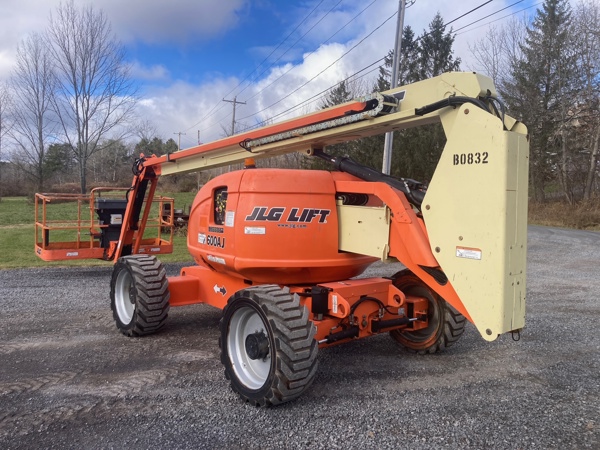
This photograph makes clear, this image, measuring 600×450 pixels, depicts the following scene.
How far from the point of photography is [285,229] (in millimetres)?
4699

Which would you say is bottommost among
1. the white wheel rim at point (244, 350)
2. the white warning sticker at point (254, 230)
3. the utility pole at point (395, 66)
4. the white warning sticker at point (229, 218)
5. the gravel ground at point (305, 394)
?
the gravel ground at point (305, 394)

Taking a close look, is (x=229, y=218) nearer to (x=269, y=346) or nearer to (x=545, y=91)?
(x=269, y=346)

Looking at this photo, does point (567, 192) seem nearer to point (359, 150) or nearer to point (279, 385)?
point (359, 150)

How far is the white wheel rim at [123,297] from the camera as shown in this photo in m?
6.28

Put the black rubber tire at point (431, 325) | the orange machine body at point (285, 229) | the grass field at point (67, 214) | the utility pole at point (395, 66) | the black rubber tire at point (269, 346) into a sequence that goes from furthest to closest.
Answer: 1. the utility pole at point (395, 66)
2. the grass field at point (67, 214)
3. the black rubber tire at point (431, 325)
4. the orange machine body at point (285, 229)
5. the black rubber tire at point (269, 346)

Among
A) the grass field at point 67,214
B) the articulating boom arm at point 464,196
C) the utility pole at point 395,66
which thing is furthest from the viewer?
the utility pole at point 395,66

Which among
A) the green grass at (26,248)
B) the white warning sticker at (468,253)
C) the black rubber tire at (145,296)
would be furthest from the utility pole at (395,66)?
the white warning sticker at (468,253)

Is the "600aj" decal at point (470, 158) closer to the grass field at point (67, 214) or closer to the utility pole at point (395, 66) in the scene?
the grass field at point (67, 214)

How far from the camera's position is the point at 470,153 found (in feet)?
11.8

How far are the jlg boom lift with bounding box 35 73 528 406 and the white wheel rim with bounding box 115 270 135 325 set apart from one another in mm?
19

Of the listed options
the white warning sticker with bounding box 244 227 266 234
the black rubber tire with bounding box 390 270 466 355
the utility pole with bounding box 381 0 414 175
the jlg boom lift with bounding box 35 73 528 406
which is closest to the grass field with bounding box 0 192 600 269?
the jlg boom lift with bounding box 35 73 528 406

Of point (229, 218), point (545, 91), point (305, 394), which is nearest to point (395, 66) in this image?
point (229, 218)

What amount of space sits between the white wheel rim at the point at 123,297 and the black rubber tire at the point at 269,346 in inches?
92.6

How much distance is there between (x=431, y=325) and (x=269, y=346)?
2.08 metres
